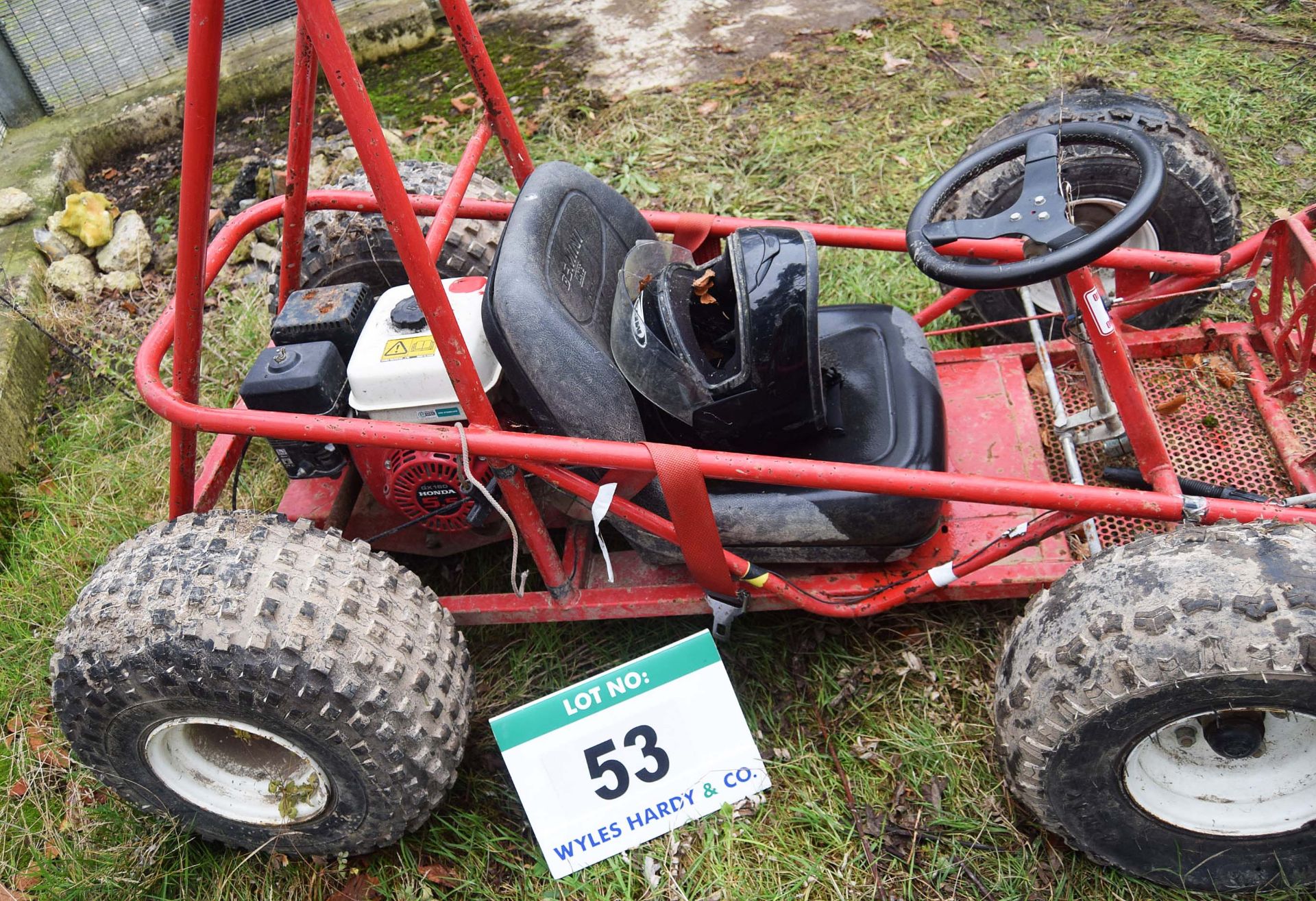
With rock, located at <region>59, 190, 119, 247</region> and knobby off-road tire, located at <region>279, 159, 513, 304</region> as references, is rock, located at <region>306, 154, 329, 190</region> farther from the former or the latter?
knobby off-road tire, located at <region>279, 159, 513, 304</region>

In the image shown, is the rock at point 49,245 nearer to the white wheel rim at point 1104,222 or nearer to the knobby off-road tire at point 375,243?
the knobby off-road tire at point 375,243

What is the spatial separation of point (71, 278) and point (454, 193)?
2.59 meters

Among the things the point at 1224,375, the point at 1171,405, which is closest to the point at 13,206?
the point at 1171,405

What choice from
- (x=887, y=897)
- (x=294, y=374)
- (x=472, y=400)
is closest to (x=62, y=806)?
(x=294, y=374)

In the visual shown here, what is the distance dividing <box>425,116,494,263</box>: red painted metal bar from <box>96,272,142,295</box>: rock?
2315mm

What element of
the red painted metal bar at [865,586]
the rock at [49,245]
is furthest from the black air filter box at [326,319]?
the rock at [49,245]

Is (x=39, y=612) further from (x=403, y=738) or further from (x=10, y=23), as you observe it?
(x=10, y=23)

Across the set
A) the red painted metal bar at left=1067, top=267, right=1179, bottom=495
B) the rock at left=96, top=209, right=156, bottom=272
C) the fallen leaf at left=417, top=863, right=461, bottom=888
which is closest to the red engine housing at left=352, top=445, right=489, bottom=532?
the fallen leaf at left=417, top=863, right=461, bottom=888

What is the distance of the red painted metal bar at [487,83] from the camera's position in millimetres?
2250

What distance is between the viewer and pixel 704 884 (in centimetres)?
220

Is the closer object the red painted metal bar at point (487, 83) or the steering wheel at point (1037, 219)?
the steering wheel at point (1037, 219)

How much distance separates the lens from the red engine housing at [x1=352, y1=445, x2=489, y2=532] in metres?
2.22

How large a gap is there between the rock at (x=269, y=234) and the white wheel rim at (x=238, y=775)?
2.54 m

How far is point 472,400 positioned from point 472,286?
0.47 m
